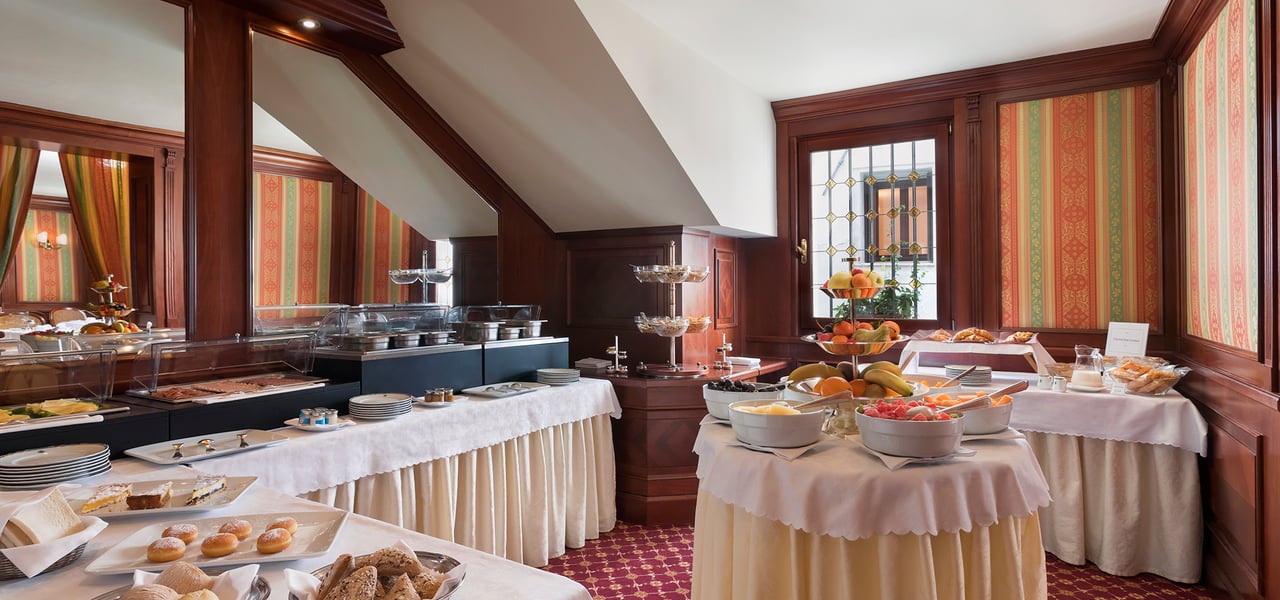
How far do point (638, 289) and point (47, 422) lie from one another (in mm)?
3120

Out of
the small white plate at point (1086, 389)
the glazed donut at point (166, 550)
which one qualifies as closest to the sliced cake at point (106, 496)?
the glazed donut at point (166, 550)

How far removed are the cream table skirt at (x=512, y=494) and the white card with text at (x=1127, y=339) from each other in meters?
2.87

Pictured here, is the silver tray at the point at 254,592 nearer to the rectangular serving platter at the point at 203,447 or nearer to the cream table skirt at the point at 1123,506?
the rectangular serving platter at the point at 203,447

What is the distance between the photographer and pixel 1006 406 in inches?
82.8

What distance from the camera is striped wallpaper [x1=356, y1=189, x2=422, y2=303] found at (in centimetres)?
370

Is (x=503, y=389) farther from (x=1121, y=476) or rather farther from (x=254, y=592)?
(x=1121, y=476)

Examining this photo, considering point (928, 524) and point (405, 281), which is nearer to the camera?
point (928, 524)

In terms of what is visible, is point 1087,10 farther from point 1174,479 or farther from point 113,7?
point 113,7

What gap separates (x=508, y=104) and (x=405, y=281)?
1.16 metres

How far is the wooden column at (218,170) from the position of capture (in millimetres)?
3053

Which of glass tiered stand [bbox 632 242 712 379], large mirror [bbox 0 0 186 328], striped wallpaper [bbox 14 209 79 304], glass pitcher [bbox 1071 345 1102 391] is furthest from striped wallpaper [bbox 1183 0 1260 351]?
striped wallpaper [bbox 14 209 79 304]

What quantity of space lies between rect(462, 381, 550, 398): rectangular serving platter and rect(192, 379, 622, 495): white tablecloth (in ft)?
0.19

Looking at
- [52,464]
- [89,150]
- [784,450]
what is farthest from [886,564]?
[89,150]

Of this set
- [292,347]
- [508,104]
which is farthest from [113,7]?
[508,104]
